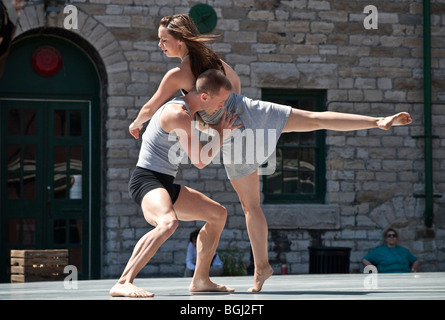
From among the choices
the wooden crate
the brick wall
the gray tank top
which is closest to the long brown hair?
the gray tank top

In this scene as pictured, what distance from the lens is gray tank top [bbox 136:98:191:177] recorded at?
18.9 feet

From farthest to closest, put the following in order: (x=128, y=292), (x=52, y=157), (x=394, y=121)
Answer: (x=52, y=157)
(x=394, y=121)
(x=128, y=292)

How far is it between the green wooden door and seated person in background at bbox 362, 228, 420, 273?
3744 millimetres

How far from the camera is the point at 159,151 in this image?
581 cm

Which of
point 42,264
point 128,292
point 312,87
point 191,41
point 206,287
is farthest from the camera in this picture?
point 312,87

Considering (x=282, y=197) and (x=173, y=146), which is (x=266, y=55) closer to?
(x=282, y=197)

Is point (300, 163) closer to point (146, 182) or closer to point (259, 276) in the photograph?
point (259, 276)

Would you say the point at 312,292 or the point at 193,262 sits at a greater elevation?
the point at 312,292

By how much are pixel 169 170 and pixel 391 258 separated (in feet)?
23.7

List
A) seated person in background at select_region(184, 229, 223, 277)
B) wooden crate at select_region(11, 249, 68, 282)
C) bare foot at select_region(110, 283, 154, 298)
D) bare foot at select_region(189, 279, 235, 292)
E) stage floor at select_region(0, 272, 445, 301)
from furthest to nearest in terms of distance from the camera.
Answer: seated person in background at select_region(184, 229, 223, 277) < wooden crate at select_region(11, 249, 68, 282) < bare foot at select_region(189, 279, 235, 292) < stage floor at select_region(0, 272, 445, 301) < bare foot at select_region(110, 283, 154, 298)

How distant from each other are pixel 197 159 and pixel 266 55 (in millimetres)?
7595

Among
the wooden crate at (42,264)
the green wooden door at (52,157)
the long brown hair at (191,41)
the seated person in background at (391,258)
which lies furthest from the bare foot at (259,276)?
the green wooden door at (52,157)

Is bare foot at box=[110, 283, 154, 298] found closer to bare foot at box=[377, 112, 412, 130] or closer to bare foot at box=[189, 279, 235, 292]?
bare foot at box=[189, 279, 235, 292]

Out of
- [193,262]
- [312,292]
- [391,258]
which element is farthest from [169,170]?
[391,258]
